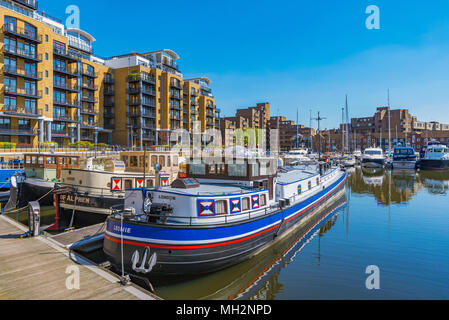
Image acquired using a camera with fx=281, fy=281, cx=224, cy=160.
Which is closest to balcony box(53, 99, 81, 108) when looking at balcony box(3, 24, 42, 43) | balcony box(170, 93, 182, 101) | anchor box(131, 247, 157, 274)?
balcony box(3, 24, 42, 43)

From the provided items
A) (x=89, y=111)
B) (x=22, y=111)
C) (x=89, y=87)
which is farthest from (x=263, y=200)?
(x=89, y=87)

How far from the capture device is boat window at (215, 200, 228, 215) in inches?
460

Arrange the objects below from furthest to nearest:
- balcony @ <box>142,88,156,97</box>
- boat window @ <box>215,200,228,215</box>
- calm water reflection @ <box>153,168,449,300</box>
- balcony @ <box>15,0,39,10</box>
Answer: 1. balcony @ <box>142,88,156,97</box>
2. balcony @ <box>15,0,39,10</box>
3. boat window @ <box>215,200,228,215</box>
4. calm water reflection @ <box>153,168,449,300</box>

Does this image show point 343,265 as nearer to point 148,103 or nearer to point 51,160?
point 51,160

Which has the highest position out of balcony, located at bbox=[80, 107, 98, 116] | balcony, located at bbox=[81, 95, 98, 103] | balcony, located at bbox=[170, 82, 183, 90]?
balcony, located at bbox=[170, 82, 183, 90]

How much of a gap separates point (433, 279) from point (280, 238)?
22.8 ft

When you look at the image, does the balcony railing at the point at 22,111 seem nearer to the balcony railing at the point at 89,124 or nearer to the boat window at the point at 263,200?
the balcony railing at the point at 89,124

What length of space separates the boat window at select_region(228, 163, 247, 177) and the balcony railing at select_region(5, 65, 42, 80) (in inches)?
1724

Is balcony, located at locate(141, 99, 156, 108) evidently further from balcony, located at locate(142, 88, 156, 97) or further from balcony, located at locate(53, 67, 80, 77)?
balcony, located at locate(53, 67, 80, 77)

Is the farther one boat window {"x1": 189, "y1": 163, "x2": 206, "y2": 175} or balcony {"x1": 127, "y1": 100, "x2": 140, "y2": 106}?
balcony {"x1": 127, "y1": 100, "x2": 140, "y2": 106}

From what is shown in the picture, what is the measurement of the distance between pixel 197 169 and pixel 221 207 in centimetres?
397

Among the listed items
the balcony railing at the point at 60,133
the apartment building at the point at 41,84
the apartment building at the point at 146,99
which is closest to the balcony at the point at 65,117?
the apartment building at the point at 41,84

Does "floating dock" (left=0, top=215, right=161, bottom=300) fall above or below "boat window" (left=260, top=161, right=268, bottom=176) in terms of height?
below
